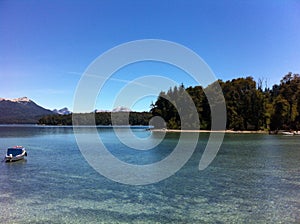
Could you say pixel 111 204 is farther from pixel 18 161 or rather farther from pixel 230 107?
pixel 230 107

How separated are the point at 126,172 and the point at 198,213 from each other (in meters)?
10.7

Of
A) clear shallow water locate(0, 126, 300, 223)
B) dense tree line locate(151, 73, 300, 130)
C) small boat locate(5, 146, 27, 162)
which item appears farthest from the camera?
dense tree line locate(151, 73, 300, 130)

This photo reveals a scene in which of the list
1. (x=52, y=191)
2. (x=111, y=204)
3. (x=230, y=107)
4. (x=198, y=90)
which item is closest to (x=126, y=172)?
(x=52, y=191)

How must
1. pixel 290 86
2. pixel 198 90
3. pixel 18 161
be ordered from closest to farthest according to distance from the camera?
pixel 18 161, pixel 290 86, pixel 198 90

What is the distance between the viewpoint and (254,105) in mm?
87375

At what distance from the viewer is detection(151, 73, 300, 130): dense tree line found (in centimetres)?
8412

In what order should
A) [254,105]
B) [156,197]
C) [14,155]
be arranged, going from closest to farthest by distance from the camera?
[156,197] → [14,155] → [254,105]

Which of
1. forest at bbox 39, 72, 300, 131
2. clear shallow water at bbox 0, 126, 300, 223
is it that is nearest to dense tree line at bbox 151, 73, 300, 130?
forest at bbox 39, 72, 300, 131

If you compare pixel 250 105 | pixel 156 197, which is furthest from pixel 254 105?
pixel 156 197

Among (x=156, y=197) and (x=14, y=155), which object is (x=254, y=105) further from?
(x=156, y=197)

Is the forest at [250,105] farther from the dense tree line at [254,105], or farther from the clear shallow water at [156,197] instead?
the clear shallow water at [156,197]

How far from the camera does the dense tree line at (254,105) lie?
84.1 m

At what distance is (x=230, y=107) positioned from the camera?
89875mm

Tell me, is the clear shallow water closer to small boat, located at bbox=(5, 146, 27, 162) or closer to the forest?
small boat, located at bbox=(5, 146, 27, 162)
